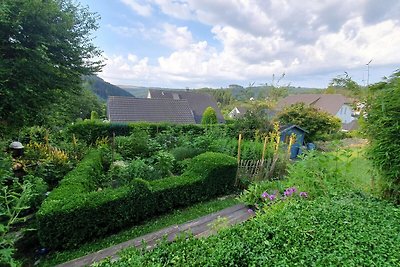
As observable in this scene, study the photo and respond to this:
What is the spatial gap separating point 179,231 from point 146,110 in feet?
51.9

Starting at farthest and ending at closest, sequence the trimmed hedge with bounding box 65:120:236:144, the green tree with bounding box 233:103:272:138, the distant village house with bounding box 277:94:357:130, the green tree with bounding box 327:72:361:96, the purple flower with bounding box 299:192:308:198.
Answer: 1. the distant village house with bounding box 277:94:357:130
2. the trimmed hedge with bounding box 65:120:236:144
3. the green tree with bounding box 233:103:272:138
4. the purple flower with bounding box 299:192:308:198
5. the green tree with bounding box 327:72:361:96

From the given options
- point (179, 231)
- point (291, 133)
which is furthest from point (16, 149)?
point (291, 133)

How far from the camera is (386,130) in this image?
2510mm

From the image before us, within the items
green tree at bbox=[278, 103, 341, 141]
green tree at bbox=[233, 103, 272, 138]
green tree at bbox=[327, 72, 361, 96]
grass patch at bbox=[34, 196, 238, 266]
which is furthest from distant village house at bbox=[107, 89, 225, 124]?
green tree at bbox=[327, 72, 361, 96]

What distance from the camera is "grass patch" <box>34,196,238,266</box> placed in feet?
11.0

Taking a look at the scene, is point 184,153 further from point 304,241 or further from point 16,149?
point 304,241

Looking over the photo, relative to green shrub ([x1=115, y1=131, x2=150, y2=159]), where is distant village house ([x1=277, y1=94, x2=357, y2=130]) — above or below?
above

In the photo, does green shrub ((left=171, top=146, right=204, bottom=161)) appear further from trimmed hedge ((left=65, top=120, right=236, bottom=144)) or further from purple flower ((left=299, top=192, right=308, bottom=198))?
purple flower ((left=299, top=192, right=308, bottom=198))

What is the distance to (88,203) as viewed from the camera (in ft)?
12.0

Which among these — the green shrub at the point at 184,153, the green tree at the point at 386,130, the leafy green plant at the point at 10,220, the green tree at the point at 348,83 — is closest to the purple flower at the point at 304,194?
the green tree at the point at 386,130

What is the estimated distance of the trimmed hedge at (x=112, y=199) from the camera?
3434mm

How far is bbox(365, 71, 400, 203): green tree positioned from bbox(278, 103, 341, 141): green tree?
1181 centimetres

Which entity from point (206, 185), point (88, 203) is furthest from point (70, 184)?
point (206, 185)

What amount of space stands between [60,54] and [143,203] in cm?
419
